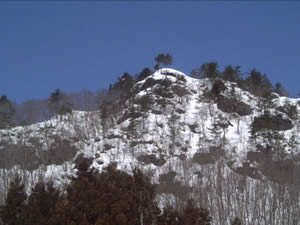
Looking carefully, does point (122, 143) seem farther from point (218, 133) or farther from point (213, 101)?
point (213, 101)

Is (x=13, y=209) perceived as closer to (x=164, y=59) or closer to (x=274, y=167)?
(x=274, y=167)

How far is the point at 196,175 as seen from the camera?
27234 mm

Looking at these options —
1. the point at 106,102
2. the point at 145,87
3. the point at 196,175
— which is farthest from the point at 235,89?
the point at 196,175

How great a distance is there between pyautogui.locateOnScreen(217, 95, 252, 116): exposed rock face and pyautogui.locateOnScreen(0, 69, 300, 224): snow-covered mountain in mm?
123

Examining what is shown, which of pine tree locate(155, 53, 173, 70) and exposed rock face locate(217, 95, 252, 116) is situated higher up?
pine tree locate(155, 53, 173, 70)

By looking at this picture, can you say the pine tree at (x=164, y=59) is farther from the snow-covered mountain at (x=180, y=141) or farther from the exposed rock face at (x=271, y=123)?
the exposed rock face at (x=271, y=123)

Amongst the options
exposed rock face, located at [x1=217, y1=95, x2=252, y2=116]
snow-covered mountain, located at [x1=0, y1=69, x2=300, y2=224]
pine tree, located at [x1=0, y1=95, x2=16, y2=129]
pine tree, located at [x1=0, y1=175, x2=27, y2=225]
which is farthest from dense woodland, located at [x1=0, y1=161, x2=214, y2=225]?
exposed rock face, located at [x1=217, y1=95, x2=252, y2=116]

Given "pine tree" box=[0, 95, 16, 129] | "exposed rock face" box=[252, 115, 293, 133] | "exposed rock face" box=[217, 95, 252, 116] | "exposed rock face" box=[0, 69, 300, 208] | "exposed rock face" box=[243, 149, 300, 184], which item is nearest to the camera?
"exposed rock face" box=[243, 149, 300, 184]

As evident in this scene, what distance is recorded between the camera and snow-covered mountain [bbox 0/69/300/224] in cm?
2536

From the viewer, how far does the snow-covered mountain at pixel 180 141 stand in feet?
83.2

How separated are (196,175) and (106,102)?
20.2m

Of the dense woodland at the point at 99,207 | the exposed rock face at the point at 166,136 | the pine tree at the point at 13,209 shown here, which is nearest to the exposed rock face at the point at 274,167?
the exposed rock face at the point at 166,136

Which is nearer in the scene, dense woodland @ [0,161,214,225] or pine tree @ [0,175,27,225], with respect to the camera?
dense woodland @ [0,161,214,225]

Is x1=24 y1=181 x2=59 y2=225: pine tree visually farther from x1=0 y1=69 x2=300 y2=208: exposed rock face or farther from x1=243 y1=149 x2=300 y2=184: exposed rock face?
x1=243 y1=149 x2=300 y2=184: exposed rock face
